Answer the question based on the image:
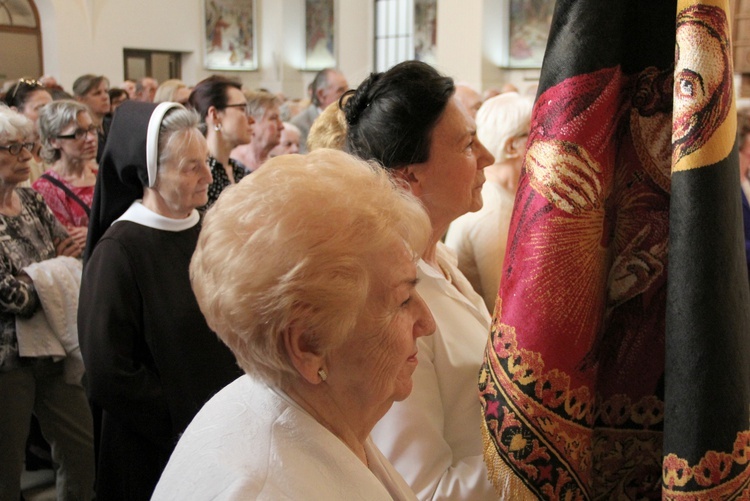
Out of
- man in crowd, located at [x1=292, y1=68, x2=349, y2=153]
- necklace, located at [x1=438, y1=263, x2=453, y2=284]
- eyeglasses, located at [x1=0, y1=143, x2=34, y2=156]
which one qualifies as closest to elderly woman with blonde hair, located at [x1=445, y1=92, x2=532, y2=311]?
→ necklace, located at [x1=438, y1=263, x2=453, y2=284]

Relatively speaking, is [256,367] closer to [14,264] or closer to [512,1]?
[14,264]

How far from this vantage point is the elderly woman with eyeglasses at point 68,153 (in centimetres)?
425

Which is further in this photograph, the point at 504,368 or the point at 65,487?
the point at 65,487

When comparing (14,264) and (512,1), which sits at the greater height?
(512,1)

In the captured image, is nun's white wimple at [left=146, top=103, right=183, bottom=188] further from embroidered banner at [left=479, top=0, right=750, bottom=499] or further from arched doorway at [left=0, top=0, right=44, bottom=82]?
arched doorway at [left=0, top=0, right=44, bottom=82]

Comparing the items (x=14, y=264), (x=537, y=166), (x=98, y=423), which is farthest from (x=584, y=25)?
(x=14, y=264)

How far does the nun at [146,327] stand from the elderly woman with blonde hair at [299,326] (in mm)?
1462

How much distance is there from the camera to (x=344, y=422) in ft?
4.07

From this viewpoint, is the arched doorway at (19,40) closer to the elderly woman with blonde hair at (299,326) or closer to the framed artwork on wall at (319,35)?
the framed artwork on wall at (319,35)

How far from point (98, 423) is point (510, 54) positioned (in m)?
14.2

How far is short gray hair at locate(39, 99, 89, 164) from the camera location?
443 centimetres

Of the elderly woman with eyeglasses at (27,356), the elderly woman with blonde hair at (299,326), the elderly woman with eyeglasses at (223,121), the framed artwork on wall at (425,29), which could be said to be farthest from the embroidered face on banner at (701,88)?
the framed artwork on wall at (425,29)

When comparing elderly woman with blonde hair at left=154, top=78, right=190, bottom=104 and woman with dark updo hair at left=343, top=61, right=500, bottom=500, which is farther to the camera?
elderly woman with blonde hair at left=154, top=78, right=190, bottom=104

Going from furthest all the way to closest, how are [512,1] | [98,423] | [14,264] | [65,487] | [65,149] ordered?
[512,1] → [65,149] → [65,487] → [14,264] → [98,423]
